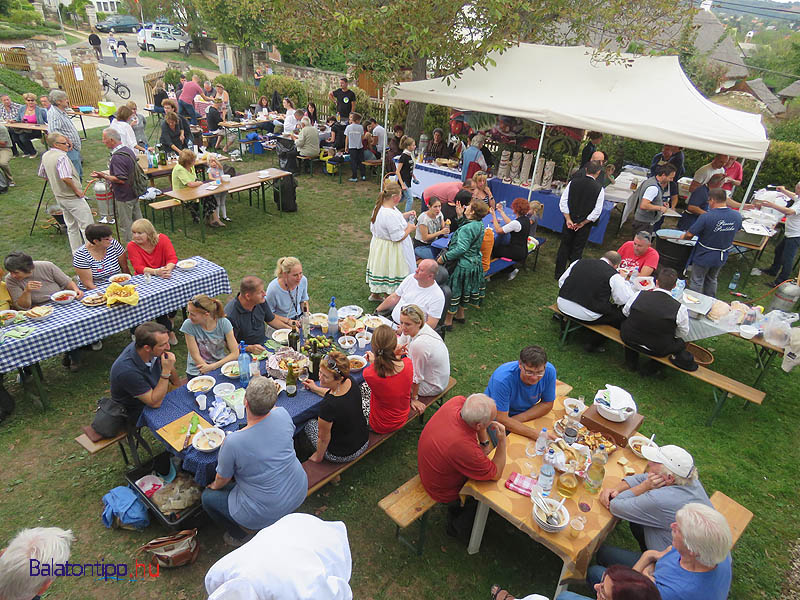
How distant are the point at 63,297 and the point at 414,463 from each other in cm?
411

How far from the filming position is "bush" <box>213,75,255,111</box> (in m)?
19.4

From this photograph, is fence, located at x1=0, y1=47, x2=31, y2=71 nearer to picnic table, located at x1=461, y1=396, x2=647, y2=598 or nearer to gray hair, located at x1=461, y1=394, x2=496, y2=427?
gray hair, located at x1=461, y1=394, x2=496, y2=427

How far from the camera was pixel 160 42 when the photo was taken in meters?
38.1

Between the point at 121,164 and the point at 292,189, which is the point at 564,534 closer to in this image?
the point at 121,164

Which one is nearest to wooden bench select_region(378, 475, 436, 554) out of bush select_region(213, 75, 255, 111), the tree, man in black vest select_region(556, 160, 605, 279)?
man in black vest select_region(556, 160, 605, 279)

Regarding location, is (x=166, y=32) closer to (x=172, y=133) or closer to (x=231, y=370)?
(x=172, y=133)

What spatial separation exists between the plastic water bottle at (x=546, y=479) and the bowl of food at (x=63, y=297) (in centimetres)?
504

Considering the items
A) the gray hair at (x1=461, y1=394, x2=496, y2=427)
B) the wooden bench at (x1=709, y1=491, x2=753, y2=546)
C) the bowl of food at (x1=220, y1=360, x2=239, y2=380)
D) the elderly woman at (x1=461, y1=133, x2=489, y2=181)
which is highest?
the elderly woman at (x1=461, y1=133, x2=489, y2=181)

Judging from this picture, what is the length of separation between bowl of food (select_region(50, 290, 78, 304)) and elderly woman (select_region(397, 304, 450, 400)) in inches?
142

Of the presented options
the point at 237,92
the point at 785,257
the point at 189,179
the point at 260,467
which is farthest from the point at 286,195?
the point at 237,92

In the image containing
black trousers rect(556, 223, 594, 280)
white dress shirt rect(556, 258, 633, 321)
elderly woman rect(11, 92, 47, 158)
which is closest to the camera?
white dress shirt rect(556, 258, 633, 321)

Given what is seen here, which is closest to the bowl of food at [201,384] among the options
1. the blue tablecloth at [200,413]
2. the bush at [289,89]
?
the blue tablecloth at [200,413]

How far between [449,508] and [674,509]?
1716 mm

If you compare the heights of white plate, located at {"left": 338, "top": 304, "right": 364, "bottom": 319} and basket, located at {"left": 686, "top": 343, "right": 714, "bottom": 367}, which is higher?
white plate, located at {"left": 338, "top": 304, "right": 364, "bottom": 319}
